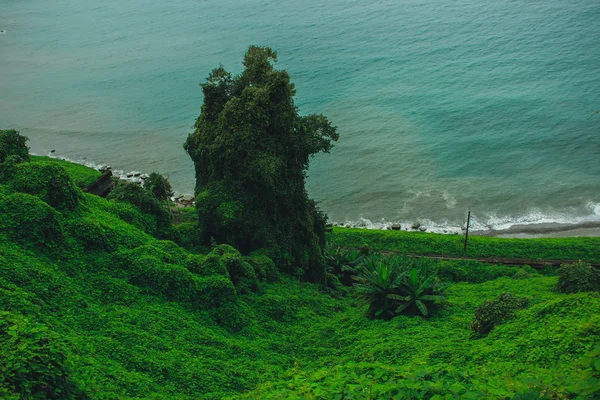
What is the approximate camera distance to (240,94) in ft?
75.7

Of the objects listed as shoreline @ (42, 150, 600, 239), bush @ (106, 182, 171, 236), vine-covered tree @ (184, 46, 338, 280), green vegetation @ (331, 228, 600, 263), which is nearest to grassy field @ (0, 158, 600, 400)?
bush @ (106, 182, 171, 236)

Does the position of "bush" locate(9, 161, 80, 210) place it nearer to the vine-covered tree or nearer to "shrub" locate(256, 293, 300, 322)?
the vine-covered tree

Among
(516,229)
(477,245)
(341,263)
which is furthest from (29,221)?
(516,229)

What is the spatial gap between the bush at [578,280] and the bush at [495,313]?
4329 millimetres

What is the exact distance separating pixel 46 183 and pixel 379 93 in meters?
48.7

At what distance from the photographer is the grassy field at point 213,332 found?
939 centimetres

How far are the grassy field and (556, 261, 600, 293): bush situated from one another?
4.48 feet

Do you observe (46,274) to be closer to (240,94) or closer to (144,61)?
(240,94)

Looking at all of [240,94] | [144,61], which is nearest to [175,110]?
[144,61]

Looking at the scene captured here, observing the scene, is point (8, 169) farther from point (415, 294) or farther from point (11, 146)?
point (415, 294)

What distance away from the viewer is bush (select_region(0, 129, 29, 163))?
19750 millimetres

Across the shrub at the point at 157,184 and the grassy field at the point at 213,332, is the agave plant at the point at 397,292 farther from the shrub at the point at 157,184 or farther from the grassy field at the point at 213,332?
the shrub at the point at 157,184

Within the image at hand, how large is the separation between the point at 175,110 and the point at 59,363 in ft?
174

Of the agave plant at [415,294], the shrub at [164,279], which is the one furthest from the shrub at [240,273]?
the agave plant at [415,294]
